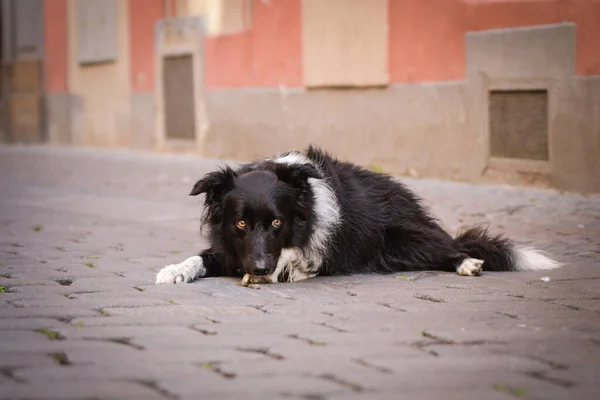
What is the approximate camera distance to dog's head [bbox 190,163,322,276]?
593cm

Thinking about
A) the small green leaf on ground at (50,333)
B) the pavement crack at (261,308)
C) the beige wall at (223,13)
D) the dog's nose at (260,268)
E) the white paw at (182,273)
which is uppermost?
the beige wall at (223,13)

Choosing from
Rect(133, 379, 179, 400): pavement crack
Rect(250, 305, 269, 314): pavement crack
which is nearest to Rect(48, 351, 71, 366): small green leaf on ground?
Rect(133, 379, 179, 400): pavement crack

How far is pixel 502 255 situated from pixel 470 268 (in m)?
0.37

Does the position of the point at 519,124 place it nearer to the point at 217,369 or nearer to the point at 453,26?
the point at 453,26

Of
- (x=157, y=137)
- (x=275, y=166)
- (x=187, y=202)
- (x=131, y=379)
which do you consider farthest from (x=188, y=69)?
(x=131, y=379)

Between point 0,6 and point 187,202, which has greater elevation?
point 0,6

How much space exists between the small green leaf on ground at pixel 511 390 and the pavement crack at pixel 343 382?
1.51 ft

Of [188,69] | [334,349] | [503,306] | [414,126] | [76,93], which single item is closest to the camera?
[334,349]

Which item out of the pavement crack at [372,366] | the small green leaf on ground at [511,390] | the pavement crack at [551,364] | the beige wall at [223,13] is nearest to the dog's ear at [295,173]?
the pavement crack at [372,366]

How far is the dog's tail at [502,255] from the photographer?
21.7ft

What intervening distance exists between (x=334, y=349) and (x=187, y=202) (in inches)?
274

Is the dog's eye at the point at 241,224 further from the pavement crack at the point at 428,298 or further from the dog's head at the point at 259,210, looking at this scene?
the pavement crack at the point at 428,298

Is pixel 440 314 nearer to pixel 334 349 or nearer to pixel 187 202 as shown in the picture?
pixel 334 349

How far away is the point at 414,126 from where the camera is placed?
41.7 feet
